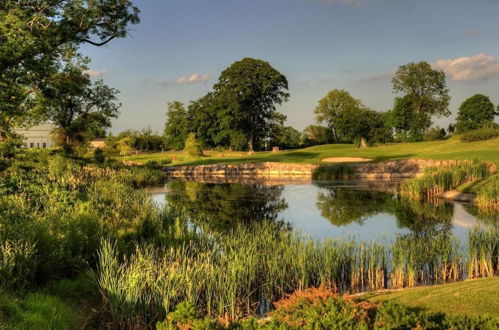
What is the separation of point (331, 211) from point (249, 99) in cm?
4786

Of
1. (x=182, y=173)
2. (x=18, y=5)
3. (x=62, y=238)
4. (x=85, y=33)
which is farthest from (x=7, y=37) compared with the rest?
(x=182, y=173)

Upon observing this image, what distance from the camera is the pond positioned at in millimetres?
16625

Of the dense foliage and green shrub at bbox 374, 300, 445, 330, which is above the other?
the dense foliage

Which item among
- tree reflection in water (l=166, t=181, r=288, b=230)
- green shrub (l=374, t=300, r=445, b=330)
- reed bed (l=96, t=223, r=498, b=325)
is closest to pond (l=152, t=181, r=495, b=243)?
tree reflection in water (l=166, t=181, r=288, b=230)

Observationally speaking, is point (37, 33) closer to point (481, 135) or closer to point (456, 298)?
point (456, 298)

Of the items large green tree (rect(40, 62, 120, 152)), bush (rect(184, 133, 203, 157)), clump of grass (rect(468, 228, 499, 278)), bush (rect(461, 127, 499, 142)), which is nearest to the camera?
clump of grass (rect(468, 228, 499, 278))

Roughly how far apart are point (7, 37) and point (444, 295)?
21.5 meters

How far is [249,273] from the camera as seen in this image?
867cm

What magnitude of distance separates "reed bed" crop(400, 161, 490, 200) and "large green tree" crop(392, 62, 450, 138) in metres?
55.1

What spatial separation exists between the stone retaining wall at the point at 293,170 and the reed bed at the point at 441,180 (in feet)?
34.1

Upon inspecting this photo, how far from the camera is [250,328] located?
533 centimetres

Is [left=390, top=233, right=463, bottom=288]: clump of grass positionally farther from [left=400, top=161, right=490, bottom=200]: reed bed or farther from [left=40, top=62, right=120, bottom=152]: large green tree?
[left=40, top=62, right=120, bottom=152]: large green tree

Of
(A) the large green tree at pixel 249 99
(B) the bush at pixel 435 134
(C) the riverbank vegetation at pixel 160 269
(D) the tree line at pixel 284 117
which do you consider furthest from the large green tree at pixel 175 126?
(C) the riverbank vegetation at pixel 160 269

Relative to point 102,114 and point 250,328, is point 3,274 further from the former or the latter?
point 102,114
